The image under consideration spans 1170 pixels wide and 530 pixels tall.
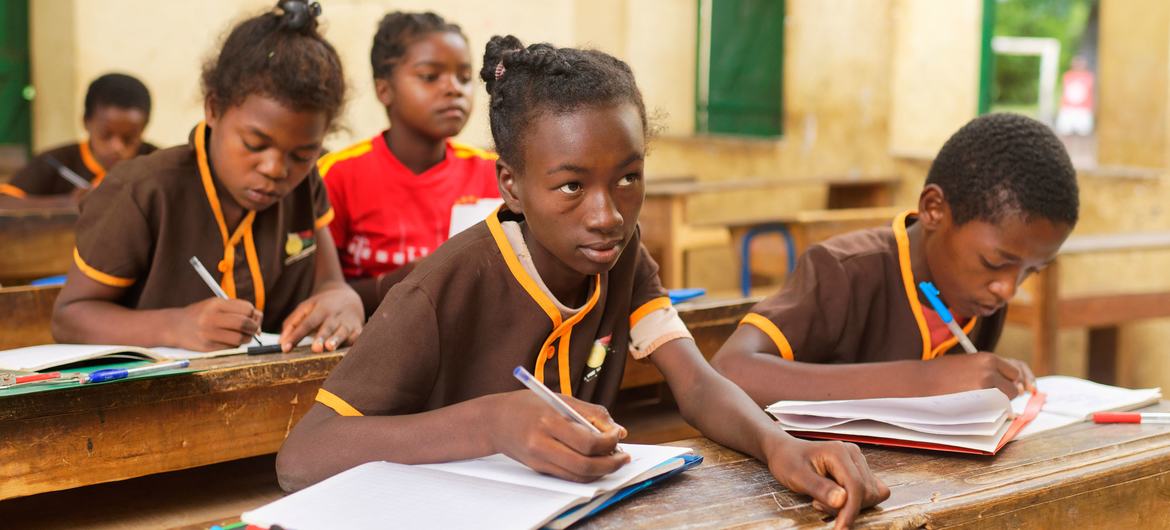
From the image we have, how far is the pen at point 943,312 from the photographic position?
181cm

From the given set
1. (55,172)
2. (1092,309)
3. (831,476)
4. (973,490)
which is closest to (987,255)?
(973,490)

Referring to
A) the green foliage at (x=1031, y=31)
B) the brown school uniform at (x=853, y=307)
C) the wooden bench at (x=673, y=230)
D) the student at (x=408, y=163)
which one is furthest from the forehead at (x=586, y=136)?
the green foliage at (x=1031, y=31)

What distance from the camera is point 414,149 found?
116 inches

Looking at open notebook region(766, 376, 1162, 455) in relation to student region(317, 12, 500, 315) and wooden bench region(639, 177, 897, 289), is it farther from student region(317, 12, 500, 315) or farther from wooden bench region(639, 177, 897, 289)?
wooden bench region(639, 177, 897, 289)

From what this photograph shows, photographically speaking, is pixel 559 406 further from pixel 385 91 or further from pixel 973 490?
pixel 385 91

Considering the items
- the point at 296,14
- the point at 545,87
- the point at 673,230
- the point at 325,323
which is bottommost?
the point at 673,230

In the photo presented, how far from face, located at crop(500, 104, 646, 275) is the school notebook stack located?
0.92 ft

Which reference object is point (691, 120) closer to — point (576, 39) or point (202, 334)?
point (576, 39)

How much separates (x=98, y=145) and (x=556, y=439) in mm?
3802

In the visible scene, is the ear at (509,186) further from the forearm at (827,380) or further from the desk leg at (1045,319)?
the desk leg at (1045,319)

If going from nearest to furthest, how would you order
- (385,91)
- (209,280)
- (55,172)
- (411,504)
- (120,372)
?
1. (411,504)
2. (120,372)
3. (209,280)
4. (385,91)
5. (55,172)

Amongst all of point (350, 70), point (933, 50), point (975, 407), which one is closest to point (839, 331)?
point (975, 407)

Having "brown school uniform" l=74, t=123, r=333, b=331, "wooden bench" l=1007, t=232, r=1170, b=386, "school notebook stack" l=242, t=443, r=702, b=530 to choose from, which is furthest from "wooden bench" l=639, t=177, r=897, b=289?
"school notebook stack" l=242, t=443, r=702, b=530

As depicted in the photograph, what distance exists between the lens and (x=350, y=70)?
5.46 metres
